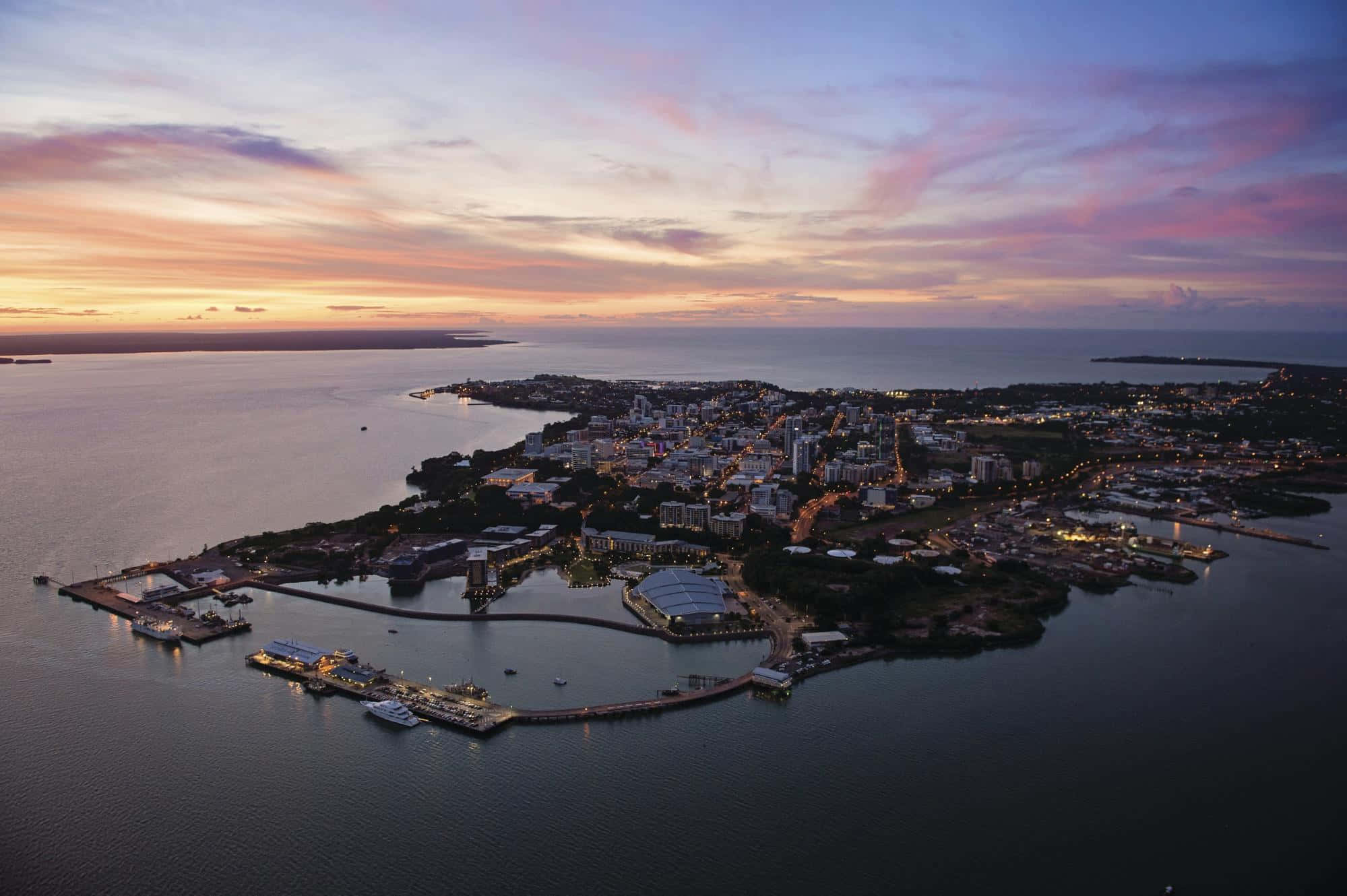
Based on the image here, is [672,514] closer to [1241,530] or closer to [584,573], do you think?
[584,573]

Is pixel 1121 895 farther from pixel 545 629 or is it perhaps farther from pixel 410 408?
pixel 410 408

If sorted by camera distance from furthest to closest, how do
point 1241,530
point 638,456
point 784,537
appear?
point 638,456 → point 1241,530 → point 784,537

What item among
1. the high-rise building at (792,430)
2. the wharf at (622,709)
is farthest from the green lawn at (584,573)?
the high-rise building at (792,430)

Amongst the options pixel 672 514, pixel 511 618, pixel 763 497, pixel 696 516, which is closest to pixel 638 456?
pixel 763 497

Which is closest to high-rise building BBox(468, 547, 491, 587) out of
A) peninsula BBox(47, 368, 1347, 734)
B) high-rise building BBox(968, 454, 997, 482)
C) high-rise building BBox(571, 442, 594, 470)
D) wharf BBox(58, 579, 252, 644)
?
peninsula BBox(47, 368, 1347, 734)

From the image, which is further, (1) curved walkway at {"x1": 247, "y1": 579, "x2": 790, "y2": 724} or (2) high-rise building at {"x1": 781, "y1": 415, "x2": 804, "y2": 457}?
(2) high-rise building at {"x1": 781, "y1": 415, "x2": 804, "y2": 457}

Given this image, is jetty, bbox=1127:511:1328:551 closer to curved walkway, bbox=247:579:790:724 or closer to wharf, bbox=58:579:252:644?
curved walkway, bbox=247:579:790:724
